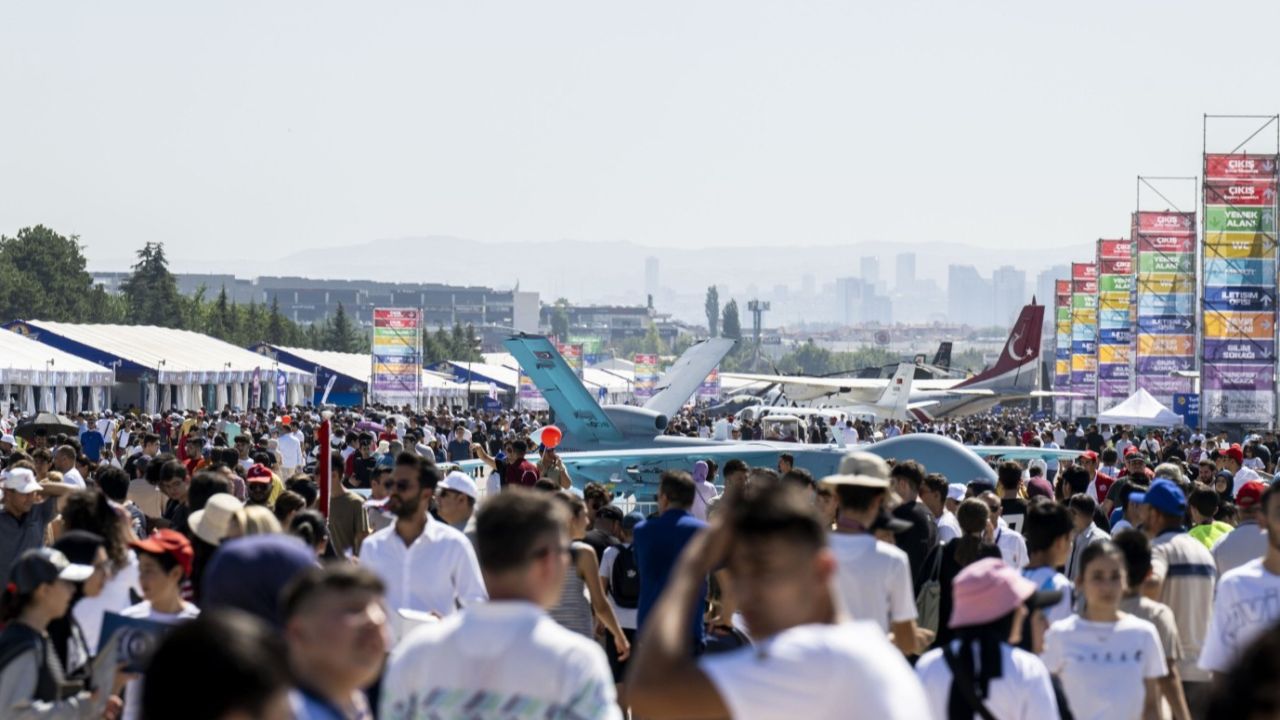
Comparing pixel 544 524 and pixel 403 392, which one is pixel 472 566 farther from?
pixel 403 392

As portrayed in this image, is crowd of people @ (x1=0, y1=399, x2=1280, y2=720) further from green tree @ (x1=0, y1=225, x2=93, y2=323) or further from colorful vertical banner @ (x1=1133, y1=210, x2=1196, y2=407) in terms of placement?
green tree @ (x1=0, y1=225, x2=93, y2=323)

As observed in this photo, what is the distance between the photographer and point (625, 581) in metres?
9.85

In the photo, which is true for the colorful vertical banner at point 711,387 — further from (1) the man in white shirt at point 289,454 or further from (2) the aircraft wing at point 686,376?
(1) the man in white shirt at point 289,454

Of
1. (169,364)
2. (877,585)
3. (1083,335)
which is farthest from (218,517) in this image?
(1083,335)

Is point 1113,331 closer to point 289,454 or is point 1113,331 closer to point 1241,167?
point 1241,167

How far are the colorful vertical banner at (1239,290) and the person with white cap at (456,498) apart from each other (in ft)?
112

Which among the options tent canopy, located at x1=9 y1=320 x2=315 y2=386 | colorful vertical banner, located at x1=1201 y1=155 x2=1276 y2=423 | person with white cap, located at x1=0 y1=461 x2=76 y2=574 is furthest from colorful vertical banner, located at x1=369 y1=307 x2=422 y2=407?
person with white cap, located at x1=0 y1=461 x2=76 y2=574

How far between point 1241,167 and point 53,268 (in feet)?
281

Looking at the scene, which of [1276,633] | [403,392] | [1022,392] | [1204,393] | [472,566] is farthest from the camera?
[1022,392]

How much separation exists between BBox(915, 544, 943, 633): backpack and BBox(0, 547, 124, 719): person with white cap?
418cm

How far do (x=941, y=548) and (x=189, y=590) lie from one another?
3912 mm

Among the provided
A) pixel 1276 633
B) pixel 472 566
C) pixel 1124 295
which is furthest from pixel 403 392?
pixel 1276 633

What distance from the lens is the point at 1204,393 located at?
4109cm

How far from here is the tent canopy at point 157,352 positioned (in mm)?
55125
